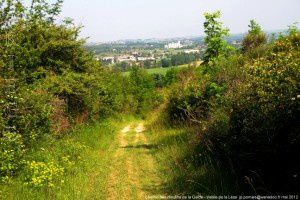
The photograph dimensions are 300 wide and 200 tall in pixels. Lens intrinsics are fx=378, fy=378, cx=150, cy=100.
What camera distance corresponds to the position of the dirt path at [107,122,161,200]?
912cm

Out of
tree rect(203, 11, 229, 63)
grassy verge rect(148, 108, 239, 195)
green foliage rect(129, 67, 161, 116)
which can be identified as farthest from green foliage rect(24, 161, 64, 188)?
green foliage rect(129, 67, 161, 116)

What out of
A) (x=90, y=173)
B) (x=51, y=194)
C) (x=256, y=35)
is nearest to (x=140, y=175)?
(x=90, y=173)

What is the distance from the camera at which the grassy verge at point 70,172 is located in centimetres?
859

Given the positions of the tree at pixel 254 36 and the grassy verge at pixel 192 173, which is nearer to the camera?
the grassy verge at pixel 192 173

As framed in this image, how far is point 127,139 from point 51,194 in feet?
37.2

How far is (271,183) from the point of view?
22.7 feet

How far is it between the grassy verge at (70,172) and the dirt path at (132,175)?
26 centimetres

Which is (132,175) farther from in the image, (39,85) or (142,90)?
(142,90)

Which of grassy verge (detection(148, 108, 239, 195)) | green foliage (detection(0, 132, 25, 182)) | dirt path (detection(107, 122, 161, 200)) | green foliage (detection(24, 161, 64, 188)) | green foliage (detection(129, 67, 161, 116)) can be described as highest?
green foliage (detection(0, 132, 25, 182))

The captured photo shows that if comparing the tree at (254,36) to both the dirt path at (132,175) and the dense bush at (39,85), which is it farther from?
the dirt path at (132,175)

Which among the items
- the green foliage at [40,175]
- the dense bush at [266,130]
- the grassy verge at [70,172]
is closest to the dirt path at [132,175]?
the grassy verge at [70,172]

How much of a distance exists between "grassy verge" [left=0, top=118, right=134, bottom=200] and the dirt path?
26 centimetres

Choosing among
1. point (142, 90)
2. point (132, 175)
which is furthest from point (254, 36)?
point (132, 175)

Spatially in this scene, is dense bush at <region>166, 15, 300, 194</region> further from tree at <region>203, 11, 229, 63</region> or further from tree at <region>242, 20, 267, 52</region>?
tree at <region>242, 20, 267, 52</region>
